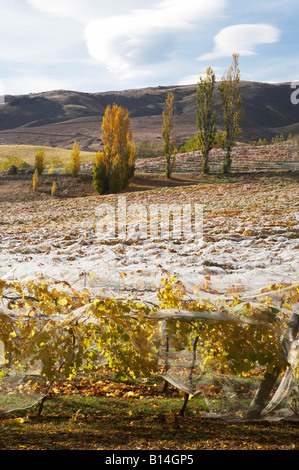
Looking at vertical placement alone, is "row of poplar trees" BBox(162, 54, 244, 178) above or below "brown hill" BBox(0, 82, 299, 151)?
below

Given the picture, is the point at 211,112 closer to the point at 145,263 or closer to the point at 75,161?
the point at 75,161

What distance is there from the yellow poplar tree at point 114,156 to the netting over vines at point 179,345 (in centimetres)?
2183

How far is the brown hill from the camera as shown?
360 ft

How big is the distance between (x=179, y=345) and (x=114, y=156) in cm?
2272

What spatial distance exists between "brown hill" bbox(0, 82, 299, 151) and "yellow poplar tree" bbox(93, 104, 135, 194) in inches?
2779

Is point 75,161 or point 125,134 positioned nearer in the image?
point 125,134

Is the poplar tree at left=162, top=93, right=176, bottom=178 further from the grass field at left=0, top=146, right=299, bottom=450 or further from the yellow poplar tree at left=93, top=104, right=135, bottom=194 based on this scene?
the yellow poplar tree at left=93, top=104, right=135, bottom=194

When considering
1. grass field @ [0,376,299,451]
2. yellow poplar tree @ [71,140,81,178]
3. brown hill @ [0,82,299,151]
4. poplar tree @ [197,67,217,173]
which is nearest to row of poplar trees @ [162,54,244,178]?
poplar tree @ [197,67,217,173]

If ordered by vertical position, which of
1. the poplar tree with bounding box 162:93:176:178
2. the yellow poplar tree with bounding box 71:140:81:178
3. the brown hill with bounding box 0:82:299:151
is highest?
the brown hill with bounding box 0:82:299:151

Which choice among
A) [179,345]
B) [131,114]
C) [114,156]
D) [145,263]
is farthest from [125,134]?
[131,114]

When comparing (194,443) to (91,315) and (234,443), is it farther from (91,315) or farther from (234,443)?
(91,315)

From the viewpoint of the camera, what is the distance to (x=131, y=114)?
14312 centimetres

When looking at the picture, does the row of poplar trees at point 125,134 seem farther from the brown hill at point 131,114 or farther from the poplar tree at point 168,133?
the brown hill at point 131,114

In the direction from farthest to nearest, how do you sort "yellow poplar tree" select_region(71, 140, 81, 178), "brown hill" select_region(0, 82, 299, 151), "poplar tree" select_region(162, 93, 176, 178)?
"brown hill" select_region(0, 82, 299, 151), "yellow poplar tree" select_region(71, 140, 81, 178), "poplar tree" select_region(162, 93, 176, 178)
